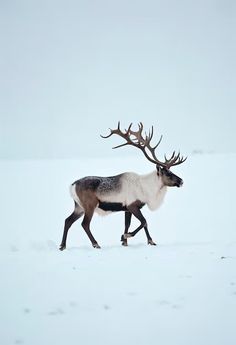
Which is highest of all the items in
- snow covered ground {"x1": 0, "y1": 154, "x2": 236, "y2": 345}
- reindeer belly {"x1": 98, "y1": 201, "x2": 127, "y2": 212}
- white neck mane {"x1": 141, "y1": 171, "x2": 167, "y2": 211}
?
white neck mane {"x1": 141, "y1": 171, "x2": 167, "y2": 211}

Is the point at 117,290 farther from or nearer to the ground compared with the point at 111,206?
nearer to the ground

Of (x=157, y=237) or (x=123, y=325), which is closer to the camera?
(x=123, y=325)

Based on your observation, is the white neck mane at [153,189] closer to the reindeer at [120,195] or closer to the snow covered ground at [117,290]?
the reindeer at [120,195]

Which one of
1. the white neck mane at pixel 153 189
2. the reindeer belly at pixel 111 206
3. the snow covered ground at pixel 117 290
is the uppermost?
the white neck mane at pixel 153 189

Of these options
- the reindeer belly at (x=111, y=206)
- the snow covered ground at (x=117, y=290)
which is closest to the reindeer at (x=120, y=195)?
the reindeer belly at (x=111, y=206)

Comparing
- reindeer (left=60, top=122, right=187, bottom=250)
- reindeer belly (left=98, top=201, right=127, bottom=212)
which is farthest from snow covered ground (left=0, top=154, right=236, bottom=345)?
reindeer belly (left=98, top=201, right=127, bottom=212)

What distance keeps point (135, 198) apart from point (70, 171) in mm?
13396

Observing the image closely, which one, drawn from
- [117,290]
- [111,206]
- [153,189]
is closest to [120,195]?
[111,206]

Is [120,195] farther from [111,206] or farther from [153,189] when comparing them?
[153,189]

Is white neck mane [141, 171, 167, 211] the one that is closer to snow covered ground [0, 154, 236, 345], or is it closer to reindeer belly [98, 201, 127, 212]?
reindeer belly [98, 201, 127, 212]
